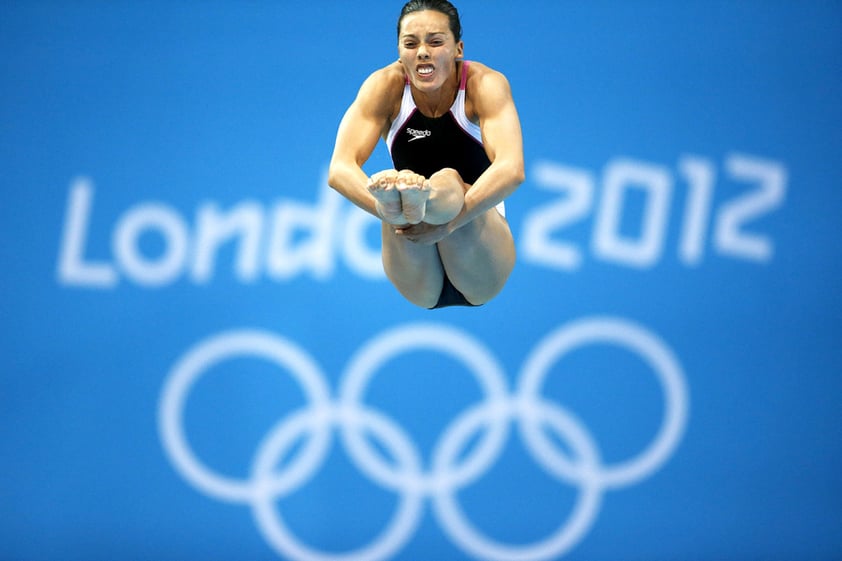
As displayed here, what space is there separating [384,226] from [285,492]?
11.7ft

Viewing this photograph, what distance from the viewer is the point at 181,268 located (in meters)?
7.92

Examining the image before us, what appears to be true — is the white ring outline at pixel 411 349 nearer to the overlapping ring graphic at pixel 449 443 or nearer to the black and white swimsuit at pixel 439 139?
the overlapping ring graphic at pixel 449 443

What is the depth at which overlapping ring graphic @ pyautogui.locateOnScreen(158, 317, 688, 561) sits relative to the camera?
771 centimetres

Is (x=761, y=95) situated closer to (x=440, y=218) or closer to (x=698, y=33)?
(x=698, y=33)

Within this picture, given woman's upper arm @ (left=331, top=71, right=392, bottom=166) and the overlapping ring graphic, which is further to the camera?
the overlapping ring graphic

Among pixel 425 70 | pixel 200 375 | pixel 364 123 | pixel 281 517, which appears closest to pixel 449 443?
pixel 281 517

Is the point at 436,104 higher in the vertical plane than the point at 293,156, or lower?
lower

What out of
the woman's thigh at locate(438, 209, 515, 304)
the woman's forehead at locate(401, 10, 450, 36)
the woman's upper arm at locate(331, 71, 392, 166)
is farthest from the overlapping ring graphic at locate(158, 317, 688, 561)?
the woman's forehead at locate(401, 10, 450, 36)

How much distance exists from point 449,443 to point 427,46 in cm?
397

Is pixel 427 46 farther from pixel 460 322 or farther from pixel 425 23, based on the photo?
pixel 460 322

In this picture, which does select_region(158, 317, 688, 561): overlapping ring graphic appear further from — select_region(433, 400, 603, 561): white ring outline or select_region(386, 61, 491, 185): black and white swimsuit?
select_region(386, 61, 491, 185): black and white swimsuit

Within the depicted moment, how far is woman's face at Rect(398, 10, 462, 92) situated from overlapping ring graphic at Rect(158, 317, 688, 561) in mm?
3446

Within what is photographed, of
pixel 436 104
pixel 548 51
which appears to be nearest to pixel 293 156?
pixel 548 51

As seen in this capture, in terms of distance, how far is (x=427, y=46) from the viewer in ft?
15.1
